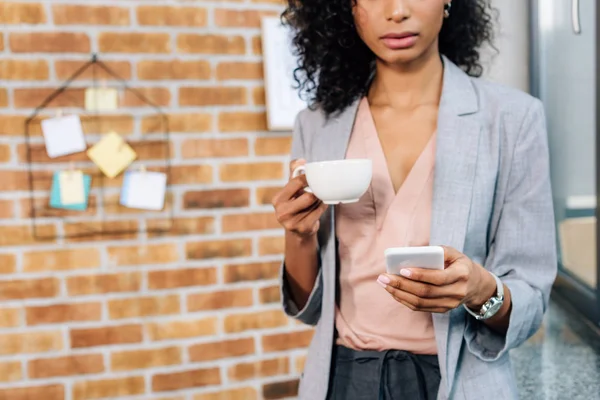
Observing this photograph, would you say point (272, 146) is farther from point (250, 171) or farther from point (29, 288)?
point (29, 288)

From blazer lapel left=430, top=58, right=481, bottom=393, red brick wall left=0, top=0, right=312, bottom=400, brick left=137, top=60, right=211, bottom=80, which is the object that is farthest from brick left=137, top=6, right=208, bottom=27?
blazer lapel left=430, top=58, right=481, bottom=393

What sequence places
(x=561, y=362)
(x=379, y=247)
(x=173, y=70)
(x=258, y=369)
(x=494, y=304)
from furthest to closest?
1. (x=258, y=369)
2. (x=173, y=70)
3. (x=561, y=362)
4. (x=379, y=247)
5. (x=494, y=304)

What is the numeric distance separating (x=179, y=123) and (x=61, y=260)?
53cm

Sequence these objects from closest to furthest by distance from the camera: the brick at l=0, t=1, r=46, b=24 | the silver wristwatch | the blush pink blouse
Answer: the silver wristwatch < the blush pink blouse < the brick at l=0, t=1, r=46, b=24

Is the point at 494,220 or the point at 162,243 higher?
the point at 494,220

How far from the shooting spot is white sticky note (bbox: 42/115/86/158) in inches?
64.0

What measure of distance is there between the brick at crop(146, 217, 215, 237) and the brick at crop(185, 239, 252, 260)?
4 centimetres

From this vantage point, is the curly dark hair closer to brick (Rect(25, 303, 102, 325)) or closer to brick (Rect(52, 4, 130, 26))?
brick (Rect(52, 4, 130, 26))

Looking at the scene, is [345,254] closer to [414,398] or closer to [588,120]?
[414,398]

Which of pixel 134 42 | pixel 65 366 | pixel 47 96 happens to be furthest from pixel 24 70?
pixel 65 366

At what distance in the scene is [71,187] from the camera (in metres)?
1.64

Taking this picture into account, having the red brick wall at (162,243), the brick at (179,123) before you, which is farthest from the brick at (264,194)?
the brick at (179,123)

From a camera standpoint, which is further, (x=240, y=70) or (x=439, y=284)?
(x=240, y=70)

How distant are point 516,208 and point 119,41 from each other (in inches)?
49.7
